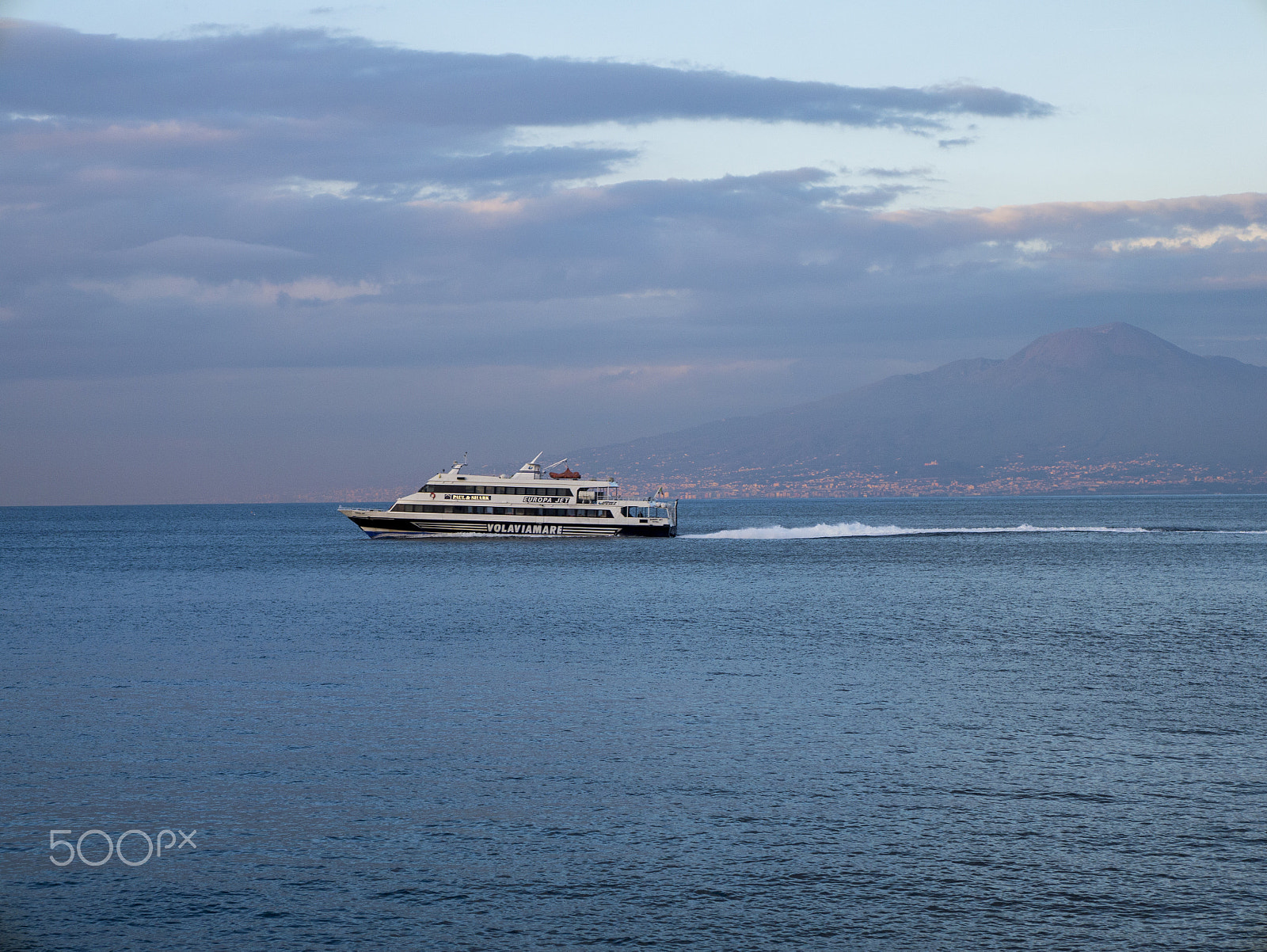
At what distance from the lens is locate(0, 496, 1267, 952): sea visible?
15.9m

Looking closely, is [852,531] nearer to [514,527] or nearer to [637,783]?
[514,527]

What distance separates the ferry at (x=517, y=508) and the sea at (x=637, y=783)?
192 feet

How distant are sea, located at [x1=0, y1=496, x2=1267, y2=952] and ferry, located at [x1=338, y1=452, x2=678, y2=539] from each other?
58532mm

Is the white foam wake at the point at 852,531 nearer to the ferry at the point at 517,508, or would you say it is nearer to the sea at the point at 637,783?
the ferry at the point at 517,508

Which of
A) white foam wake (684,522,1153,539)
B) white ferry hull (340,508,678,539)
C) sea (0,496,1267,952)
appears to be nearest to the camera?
sea (0,496,1267,952)

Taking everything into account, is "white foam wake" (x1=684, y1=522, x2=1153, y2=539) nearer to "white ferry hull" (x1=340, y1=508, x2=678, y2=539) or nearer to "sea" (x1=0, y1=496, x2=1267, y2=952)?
"white ferry hull" (x1=340, y1=508, x2=678, y2=539)

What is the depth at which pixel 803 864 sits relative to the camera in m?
17.7

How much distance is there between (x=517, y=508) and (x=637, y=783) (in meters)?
91.8

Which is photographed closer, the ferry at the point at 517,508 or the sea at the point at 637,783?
the sea at the point at 637,783

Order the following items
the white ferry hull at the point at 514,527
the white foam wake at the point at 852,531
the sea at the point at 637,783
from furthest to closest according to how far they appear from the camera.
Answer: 1. the white foam wake at the point at 852,531
2. the white ferry hull at the point at 514,527
3. the sea at the point at 637,783

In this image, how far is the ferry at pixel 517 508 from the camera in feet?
368

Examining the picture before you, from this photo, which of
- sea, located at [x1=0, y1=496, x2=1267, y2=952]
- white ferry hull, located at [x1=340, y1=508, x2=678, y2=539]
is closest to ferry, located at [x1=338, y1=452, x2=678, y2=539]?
white ferry hull, located at [x1=340, y1=508, x2=678, y2=539]

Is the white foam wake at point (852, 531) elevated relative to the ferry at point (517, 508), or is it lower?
lower

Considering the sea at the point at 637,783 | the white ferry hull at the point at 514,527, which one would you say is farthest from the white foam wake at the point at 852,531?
the sea at the point at 637,783
